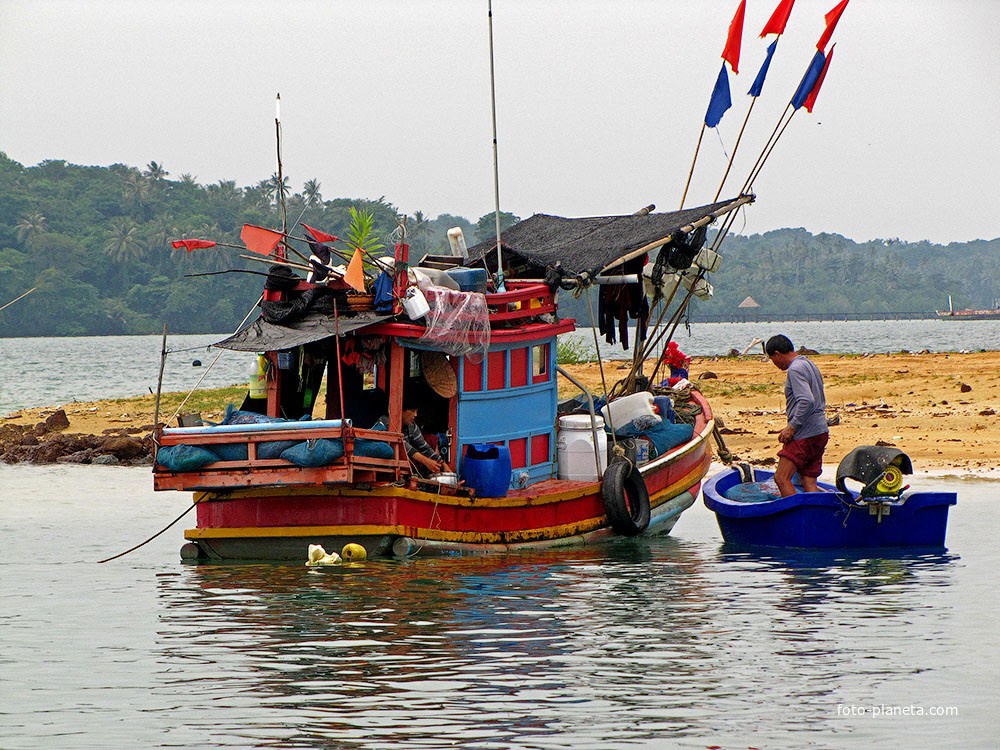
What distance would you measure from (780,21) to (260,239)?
810 cm

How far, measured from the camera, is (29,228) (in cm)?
10181

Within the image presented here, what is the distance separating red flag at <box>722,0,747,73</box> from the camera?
18.1 m

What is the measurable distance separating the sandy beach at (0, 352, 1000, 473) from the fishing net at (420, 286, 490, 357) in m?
9.63

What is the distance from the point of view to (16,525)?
18.2m

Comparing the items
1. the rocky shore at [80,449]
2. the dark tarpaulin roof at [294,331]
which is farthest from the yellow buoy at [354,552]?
the rocky shore at [80,449]

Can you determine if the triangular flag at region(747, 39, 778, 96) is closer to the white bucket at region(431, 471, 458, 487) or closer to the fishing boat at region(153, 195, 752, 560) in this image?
the fishing boat at region(153, 195, 752, 560)

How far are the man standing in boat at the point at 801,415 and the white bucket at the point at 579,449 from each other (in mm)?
2158

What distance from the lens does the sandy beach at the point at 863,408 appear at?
23312 millimetres

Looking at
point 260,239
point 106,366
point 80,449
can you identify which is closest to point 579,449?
point 260,239

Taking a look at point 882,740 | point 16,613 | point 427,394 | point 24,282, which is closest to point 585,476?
point 427,394

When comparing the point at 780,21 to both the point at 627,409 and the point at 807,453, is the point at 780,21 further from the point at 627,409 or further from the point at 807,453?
the point at 807,453

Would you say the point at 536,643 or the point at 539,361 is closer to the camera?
the point at 536,643

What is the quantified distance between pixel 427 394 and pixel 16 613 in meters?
5.04

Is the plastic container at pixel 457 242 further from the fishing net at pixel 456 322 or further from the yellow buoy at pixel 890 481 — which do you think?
the yellow buoy at pixel 890 481
